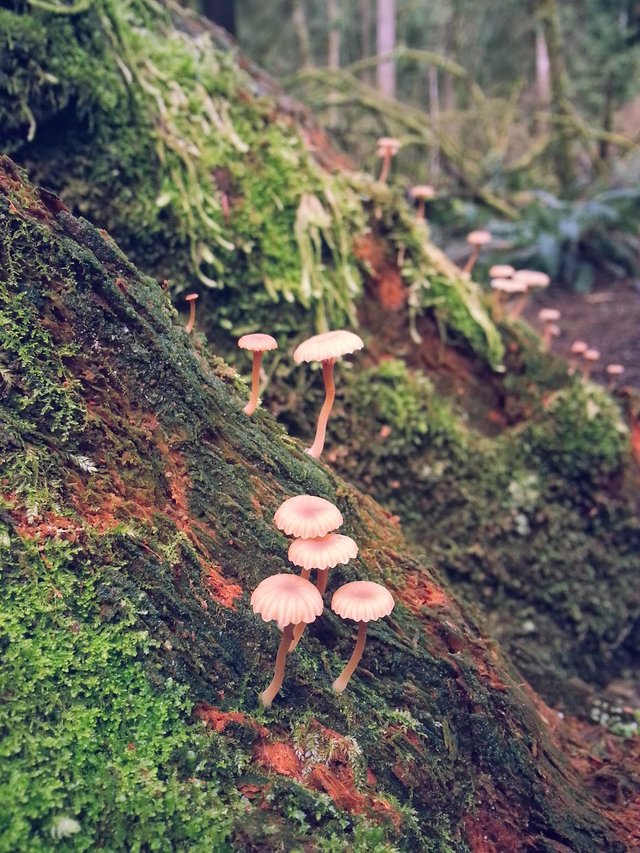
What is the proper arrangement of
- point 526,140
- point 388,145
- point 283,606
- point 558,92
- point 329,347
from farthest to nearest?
1. point 526,140
2. point 558,92
3. point 388,145
4. point 329,347
5. point 283,606

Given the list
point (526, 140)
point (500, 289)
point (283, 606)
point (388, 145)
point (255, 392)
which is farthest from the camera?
point (526, 140)

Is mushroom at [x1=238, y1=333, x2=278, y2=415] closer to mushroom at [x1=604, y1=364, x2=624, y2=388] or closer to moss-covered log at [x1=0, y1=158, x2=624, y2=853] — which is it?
moss-covered log at [x1=0, y1=158, x2=624, y2=853]

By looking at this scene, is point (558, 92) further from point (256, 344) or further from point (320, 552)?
point (320, 552)

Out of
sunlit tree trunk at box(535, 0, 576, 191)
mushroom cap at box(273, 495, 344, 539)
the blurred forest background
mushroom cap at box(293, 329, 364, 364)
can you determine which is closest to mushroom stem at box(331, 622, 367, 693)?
mushroom cap at box(273, 495, 344, 539)

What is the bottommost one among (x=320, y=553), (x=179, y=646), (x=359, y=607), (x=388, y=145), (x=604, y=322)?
(x=604, y=322)

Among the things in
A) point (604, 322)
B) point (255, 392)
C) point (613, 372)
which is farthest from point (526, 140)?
point (255, 392)

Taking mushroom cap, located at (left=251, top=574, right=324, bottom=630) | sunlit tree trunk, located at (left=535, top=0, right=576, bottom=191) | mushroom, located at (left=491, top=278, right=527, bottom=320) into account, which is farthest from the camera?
sunlit tree trunk, located at (left=535, top=0, right=576, bottom=191)

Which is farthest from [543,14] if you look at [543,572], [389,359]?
[543,572]
